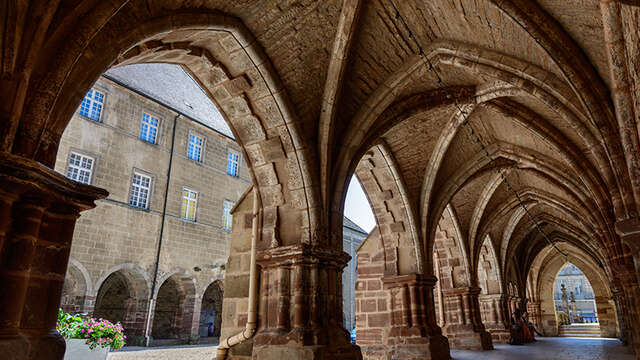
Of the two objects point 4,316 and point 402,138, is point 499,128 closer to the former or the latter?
point 402,138

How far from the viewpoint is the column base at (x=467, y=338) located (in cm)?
1041

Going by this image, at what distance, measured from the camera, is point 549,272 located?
2275 cm

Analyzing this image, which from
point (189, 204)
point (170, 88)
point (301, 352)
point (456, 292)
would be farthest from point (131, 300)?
point (301, 352)

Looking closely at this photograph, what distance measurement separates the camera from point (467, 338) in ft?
34.8

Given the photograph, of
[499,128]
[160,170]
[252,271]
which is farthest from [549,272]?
[252,271]

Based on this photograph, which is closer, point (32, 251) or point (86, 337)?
point (32, 251)

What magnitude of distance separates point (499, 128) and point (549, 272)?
58.5 ft

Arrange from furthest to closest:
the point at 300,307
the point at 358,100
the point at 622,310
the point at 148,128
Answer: the point at 148,128 → the point at 622,310 → the point at 358,100 → the point at 300,307

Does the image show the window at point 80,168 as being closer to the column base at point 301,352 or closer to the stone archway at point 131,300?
the stone archway at point 131,300

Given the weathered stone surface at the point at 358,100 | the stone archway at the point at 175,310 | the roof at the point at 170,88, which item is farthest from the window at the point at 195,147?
the weathered stone surface at the point at 358,100

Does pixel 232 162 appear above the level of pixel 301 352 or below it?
above

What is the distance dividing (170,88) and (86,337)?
522 inches

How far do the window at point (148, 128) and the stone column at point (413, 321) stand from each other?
1022cm

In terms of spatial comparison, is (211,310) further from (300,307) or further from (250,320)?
(300,307)
